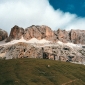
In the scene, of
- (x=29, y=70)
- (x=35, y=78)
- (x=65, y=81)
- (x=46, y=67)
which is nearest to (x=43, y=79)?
(x=35, y=78)

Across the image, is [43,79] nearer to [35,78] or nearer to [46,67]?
[35,78]

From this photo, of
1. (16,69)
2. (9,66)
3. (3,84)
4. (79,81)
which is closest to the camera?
(3,84)

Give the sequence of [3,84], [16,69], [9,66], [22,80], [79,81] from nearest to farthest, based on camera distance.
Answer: [3,84] → [22,80] → [79,81] → [16,69] → [9,66]

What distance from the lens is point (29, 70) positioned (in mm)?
128125

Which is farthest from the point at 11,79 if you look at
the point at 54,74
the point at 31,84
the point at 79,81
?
the point at 79,81

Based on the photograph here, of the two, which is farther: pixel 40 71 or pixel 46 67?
pixel 46 67

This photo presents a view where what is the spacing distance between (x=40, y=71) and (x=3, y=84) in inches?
1377

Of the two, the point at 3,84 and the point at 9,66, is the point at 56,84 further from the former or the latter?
the point at 9,66

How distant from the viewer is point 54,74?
127m

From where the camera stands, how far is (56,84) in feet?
345

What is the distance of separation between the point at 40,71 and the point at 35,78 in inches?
740

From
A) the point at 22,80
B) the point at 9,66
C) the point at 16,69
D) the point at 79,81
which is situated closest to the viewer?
the point at 22,80

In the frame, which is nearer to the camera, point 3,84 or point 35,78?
point 3,84

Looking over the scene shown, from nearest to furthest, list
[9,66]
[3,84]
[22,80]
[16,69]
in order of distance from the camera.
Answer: [3,84] → [22,80] → [16,69] → [9,66]
